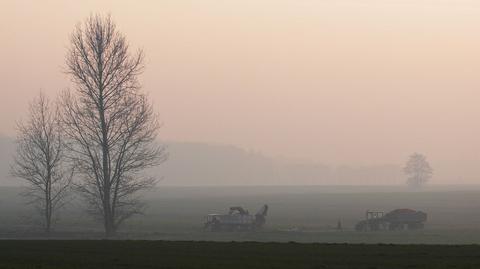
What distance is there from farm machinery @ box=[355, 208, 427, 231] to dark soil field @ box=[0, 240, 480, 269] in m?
33.9

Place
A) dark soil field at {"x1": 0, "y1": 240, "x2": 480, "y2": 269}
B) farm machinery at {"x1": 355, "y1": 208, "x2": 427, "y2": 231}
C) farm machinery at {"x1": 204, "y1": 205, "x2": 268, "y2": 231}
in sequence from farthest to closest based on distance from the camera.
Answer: farm machinery at {"x1": 204, "y1": 205, "x2": 268, "y2": 231} → farm machinery at {"x1": 355, "y1": 208, "x2": 427, "y2": 231} → dark soil field at {"x1": 0, "y1": 240, "x2": 480, "y2": 269}

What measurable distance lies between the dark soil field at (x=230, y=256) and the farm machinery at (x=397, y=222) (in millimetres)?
33937

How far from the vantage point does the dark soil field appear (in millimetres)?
26516

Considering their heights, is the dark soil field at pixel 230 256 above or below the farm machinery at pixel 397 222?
below

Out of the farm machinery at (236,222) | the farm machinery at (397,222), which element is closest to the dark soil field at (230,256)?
the farm machinery at (236,222)

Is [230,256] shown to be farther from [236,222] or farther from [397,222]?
[397,222]

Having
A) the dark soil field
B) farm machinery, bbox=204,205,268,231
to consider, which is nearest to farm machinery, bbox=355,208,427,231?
farm machinery, bbox=204,205,268,231

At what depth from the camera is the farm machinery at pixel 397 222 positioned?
6744 centimetres

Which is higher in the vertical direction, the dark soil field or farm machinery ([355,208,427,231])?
farm machinery ([355,208,427,231])

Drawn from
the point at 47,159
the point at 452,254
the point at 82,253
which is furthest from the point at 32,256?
the point at 47,159

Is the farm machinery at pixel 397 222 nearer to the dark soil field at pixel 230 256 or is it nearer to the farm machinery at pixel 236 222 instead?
the farm machinery at pixel 236 222

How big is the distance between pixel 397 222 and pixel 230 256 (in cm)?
4186

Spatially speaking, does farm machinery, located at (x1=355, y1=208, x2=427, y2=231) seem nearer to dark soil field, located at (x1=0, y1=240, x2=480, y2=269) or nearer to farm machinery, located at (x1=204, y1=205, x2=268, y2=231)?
farm machinery, located at (x1=204, y1=205, x2=268, y2=231)

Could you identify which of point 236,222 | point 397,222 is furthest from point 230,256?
point 397,222
